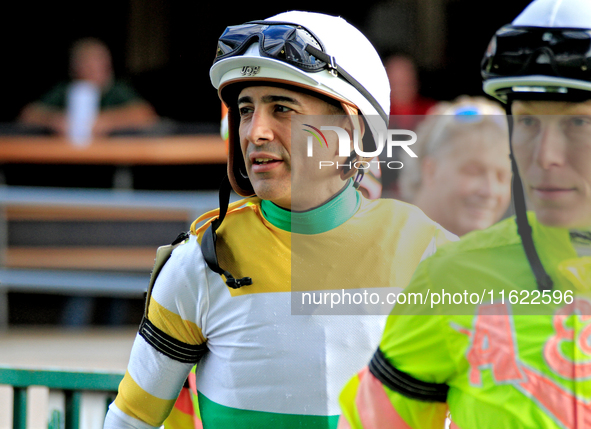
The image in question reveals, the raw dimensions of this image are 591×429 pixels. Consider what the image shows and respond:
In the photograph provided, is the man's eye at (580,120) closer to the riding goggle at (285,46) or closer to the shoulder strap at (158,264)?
the riding goggle at (285,46)

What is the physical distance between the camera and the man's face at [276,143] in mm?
1746

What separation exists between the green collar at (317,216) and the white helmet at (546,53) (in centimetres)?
59

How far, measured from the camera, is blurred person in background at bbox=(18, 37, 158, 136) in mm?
6086

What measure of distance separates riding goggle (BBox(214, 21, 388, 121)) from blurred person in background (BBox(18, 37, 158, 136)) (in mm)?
4568

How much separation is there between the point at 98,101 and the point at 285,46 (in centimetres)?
491

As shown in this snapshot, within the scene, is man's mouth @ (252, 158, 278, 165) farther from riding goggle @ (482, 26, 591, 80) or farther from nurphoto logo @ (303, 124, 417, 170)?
riding goggle @ (482, 26, 591, 80)

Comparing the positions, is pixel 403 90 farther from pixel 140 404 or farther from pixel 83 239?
pixel 140 404

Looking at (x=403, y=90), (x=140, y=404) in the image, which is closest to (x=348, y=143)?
(x=140, y=404)

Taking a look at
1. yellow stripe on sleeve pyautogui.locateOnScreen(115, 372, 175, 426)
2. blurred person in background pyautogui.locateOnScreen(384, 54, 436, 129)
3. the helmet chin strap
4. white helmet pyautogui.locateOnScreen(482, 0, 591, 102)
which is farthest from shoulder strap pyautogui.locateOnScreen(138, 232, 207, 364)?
blurred person in background pyautogui.locateOnScreen(384, 54, 436, 129)

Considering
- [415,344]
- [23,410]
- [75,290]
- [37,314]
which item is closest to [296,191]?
[415,344]

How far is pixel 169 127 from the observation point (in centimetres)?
670

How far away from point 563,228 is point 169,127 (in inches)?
225

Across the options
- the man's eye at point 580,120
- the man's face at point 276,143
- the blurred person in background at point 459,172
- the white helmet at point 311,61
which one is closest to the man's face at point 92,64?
the white helmet at point 311,61

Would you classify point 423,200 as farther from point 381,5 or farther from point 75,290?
point 381,5
